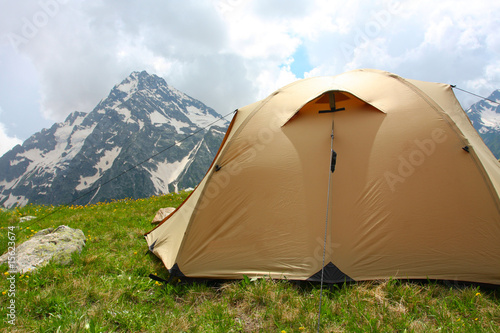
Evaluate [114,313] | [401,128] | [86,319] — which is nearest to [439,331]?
[401,128]

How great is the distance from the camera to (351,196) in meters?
4.35

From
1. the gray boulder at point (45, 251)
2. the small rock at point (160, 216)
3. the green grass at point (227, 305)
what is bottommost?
the green grass at point (227, 305)

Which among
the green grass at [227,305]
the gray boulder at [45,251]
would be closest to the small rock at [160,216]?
the gray boulder at [45,251]

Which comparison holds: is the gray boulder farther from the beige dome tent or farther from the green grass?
the beige dome tent

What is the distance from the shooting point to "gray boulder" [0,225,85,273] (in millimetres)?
4848

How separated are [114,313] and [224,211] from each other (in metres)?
2.27

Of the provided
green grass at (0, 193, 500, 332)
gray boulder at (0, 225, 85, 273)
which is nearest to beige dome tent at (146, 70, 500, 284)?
green grass at (0, 193, 500, 332)

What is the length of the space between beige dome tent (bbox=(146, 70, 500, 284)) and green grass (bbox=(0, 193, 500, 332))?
1.02 ft

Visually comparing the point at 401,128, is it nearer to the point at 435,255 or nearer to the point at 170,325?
the point at 435,255

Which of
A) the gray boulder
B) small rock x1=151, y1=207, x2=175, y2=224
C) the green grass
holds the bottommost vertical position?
the green grass

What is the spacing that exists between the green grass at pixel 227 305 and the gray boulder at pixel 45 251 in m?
0.30

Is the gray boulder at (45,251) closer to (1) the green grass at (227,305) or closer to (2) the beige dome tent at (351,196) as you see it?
(1) the green grass at (227,305)

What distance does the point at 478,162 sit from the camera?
4.09 metres

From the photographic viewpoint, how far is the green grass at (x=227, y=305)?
3170 millimetres
